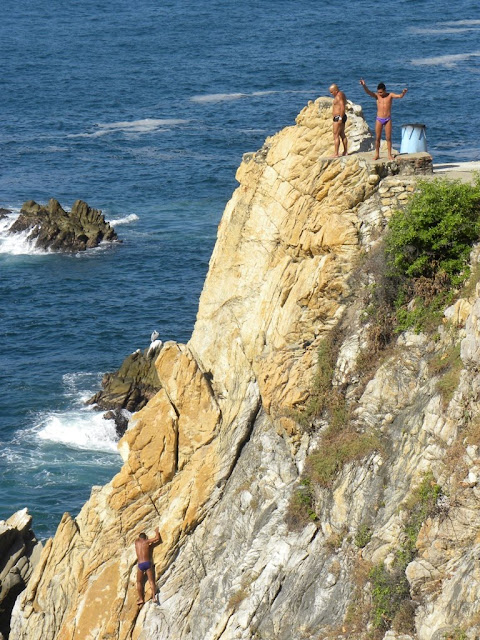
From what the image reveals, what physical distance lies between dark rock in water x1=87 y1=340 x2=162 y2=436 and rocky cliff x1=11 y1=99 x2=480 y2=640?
20286mm

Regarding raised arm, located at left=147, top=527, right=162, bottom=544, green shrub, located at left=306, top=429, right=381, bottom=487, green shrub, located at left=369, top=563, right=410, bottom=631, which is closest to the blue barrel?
green shrub, located at left=306, top=429, right=381, bottom=487

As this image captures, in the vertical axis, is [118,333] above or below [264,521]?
below

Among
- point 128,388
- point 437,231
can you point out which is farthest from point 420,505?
point 128,388

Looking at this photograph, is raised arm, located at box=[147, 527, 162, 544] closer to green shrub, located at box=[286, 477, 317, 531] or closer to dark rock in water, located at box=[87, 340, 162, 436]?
green shrub, located at box=[286, 477, 317, 531]

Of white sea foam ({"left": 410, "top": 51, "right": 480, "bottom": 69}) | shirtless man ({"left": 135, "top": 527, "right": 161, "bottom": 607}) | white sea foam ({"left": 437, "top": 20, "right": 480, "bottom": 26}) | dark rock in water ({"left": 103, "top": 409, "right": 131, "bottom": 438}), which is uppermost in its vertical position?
white sea foam ({"left": 437, "top": 20, "right": 480, "bottom": 26})

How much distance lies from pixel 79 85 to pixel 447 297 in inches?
4003

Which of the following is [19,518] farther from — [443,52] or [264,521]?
[443,52]

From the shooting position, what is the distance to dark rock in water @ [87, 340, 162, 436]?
163 feet

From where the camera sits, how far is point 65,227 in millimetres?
73812

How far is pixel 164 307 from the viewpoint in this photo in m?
60.9

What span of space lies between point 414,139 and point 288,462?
24.9 feet

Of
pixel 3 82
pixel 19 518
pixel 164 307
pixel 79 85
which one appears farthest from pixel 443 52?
pixel 19 518

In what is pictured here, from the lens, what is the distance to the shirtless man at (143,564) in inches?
965

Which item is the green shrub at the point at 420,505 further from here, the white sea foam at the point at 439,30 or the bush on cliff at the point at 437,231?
the white sea foam at the point at 439,30
